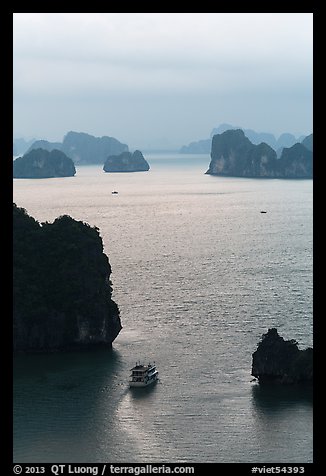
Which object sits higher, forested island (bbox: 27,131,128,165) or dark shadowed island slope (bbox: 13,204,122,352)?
forested island (bbox: 27,131,128,165)

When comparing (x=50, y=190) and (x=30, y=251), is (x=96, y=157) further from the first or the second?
(x=30, y=251)

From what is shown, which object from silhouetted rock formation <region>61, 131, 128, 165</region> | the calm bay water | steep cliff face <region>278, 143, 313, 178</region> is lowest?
the calm bay water

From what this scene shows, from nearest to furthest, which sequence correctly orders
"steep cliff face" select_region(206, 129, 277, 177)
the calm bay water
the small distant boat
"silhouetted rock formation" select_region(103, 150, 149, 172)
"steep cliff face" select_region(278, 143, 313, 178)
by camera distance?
1. the calm bay water
2. the small distant boat
3. "steep cliff face" select_region(278, 143, 313, 178)
4. "steep cliff face" select_region(206, 129, 277, 177)
5. "silhouetted rock formation" select_region(103, 150, 149, 172)

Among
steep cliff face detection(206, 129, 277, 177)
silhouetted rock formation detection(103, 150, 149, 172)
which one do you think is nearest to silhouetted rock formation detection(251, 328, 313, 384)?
steep cliff face detection(206, 129, 277, 177)

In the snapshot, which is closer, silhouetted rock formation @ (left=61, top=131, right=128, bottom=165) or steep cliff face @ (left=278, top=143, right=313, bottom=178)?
steep cliff face @ (left=278, top=143, right=313, bottom=178)

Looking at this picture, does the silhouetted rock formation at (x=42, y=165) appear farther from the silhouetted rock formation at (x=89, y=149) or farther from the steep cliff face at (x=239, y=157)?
the silhouetted rock formation at (x=89, y=149)

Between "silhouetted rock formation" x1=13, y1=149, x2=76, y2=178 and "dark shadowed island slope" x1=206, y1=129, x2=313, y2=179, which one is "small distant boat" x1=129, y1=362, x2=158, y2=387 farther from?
"silhouetted rock formation" x1=13, y1=149, x2=76, y2=178

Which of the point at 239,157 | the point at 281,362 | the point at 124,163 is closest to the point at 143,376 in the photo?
the point at 281,362
